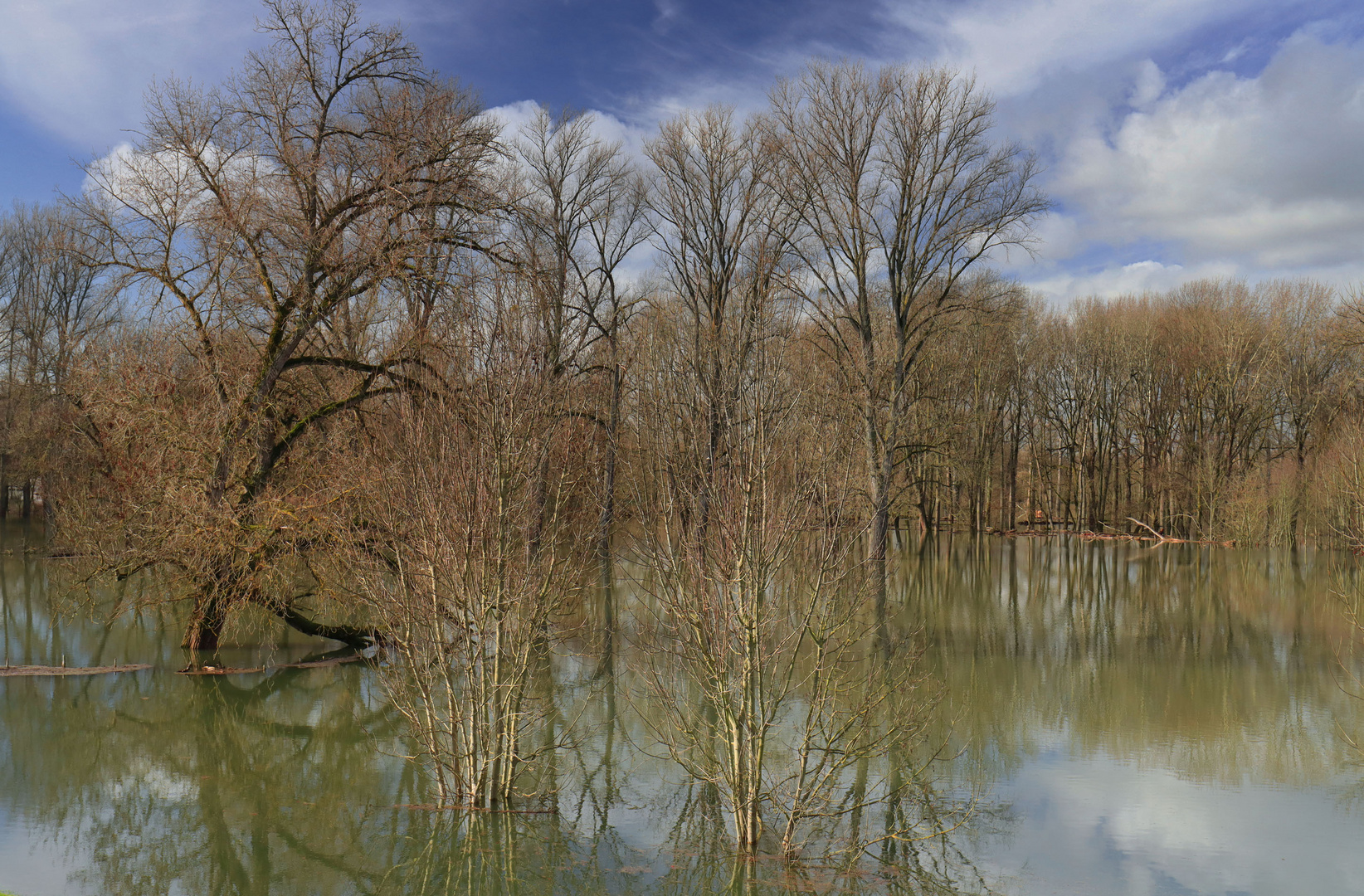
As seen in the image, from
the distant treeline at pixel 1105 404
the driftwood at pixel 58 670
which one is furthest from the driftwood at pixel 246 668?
the distant treeline at pixel 1105 404

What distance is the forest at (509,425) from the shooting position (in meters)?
7.73

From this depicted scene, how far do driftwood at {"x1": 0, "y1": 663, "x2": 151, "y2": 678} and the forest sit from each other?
1159 mm

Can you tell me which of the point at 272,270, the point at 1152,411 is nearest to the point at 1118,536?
the point at 1152,411

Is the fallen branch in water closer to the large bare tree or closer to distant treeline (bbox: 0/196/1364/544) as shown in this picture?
the large bare tree

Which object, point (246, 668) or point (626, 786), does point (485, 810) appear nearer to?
point (626, 786)

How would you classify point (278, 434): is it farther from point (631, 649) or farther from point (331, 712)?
point (631, 649)

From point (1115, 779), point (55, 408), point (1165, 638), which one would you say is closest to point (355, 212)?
point (1115, 779)

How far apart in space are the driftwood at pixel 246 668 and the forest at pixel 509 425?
2.10 ft

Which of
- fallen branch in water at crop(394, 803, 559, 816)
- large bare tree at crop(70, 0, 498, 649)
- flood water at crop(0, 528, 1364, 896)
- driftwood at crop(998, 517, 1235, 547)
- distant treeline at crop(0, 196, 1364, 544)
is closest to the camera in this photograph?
flood water at crop(0, 528, 1364, 896)

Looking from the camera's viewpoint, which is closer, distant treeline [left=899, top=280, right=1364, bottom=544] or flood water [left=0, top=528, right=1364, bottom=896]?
flood water [left=0, top=528, right=1364, bottom=896]

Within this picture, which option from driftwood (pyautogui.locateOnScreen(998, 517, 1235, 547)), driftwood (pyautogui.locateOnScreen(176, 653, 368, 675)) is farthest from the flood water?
driftwood (pyautogui.locateOnScreen(998, 517, 1235, 547))

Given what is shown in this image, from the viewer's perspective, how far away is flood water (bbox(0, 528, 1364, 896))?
7539 millimetres

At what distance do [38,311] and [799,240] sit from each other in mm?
39551

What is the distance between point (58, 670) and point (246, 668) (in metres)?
2.73
